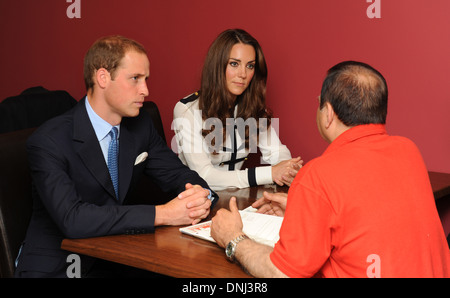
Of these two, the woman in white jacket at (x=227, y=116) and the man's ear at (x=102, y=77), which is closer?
the man's ear at (x=102, y=77)

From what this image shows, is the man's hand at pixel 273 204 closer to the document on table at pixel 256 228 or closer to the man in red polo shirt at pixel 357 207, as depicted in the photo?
the document on table at pixel 256 228

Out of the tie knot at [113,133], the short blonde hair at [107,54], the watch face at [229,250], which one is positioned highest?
the short blonde hair at [107,54]

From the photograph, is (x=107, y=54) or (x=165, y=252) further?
(x=107, y=54)

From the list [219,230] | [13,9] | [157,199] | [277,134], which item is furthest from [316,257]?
[13,9]

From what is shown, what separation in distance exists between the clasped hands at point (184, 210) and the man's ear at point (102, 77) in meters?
0.57

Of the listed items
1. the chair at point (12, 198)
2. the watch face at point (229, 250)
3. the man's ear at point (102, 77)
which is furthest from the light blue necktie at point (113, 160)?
the watch face at point (229, 250)

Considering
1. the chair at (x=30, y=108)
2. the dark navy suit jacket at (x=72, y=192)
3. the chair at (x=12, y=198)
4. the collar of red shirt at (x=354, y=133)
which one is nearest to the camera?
the collar of red shirt at (x=354, y=133)

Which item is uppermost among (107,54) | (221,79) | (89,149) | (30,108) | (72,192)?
(107,54)

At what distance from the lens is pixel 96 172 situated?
6.43ft

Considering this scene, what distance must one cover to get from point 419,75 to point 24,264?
84.4 inches

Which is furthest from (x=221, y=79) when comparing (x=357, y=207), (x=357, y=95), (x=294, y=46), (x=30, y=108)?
(x=357, y=207)

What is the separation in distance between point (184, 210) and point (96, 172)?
1.30 feet

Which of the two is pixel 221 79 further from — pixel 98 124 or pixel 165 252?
pixel 165 252

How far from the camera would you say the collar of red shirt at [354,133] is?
4.58ft
